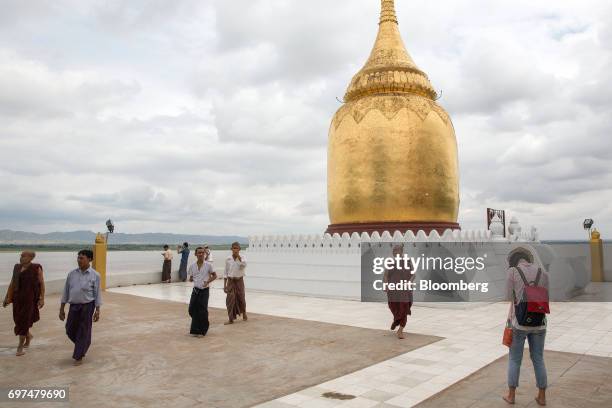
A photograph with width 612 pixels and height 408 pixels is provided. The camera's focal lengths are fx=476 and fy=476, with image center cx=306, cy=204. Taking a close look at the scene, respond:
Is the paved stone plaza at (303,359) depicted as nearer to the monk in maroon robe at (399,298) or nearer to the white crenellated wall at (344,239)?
the monk in maroon robe at (399,298)

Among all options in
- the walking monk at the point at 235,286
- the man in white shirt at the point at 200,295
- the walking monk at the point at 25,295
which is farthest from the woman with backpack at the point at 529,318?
the walking monk at the point at 25,295

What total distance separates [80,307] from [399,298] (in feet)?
16.3

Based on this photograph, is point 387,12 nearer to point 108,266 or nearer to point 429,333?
point 429,333

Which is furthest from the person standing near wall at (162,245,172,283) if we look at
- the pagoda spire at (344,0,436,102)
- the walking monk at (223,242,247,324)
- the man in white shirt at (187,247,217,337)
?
the man in white shirt at (187,247,217,337)

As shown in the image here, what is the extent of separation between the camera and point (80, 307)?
6422 millimetres

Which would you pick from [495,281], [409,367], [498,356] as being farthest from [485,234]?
[409,367]

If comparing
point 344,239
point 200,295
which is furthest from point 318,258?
point 200,295

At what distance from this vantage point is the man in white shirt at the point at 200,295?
26.7ft

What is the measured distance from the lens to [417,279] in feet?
41.7

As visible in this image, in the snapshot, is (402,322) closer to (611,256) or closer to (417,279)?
(417,279)

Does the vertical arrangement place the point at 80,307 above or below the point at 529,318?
below

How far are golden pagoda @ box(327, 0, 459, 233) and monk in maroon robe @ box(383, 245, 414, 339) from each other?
6.18 meters

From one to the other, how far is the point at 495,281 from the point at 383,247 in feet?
10.7

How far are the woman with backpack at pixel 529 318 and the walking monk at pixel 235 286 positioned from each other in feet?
18.8
